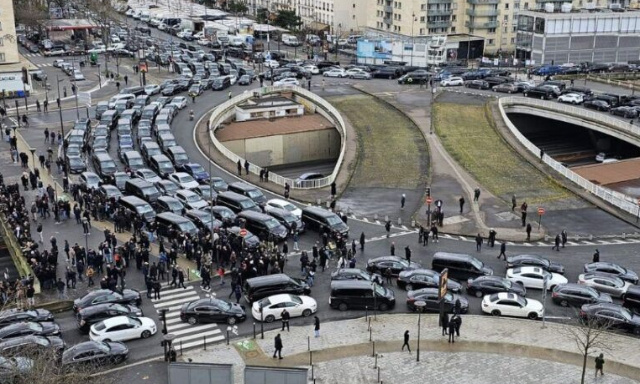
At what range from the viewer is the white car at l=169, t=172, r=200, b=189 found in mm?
57719

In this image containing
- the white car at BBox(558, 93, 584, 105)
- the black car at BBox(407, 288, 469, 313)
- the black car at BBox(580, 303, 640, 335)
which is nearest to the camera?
the black car at BBox(580, 303, 640, 335)

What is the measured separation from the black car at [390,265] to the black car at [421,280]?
49.4 inches

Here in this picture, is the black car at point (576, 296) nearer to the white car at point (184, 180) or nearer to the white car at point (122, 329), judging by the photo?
the white car at point (122, 329)

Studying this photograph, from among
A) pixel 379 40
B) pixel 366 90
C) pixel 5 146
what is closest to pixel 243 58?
pixel 379 40

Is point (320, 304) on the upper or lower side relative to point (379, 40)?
lower

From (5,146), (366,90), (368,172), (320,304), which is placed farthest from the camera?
(366,90)

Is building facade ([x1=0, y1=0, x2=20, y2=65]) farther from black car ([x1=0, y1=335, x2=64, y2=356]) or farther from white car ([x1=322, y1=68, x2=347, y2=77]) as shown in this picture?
black car ([x1=0, y1=335, x2=64, y2=356])

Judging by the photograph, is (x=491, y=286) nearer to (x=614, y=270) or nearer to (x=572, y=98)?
(x=614, y=270)

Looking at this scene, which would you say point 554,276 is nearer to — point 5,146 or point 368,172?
point 368,172

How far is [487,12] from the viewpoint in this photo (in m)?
129

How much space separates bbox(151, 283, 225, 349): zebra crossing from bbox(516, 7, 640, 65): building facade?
82.6m

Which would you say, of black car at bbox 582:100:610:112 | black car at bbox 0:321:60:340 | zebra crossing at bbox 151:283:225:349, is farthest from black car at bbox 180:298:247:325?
black car at bbox 582:100:610:112

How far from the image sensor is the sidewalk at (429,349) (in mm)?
34719

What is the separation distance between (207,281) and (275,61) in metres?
77.0
